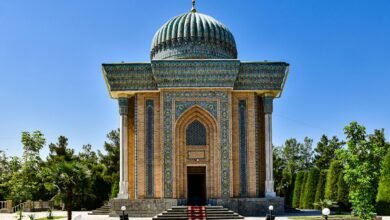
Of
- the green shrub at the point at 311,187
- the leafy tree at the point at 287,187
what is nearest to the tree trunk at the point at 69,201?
the green shrub at the point at 311,187

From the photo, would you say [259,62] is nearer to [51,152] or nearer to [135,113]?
[135,113]

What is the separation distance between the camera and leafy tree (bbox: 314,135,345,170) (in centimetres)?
3656

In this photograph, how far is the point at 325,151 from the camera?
3684cm

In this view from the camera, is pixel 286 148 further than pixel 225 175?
Yes

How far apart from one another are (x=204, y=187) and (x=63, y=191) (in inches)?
224

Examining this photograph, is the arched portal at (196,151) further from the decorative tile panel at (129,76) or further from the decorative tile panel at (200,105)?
the decorative tile panel at (129,76)

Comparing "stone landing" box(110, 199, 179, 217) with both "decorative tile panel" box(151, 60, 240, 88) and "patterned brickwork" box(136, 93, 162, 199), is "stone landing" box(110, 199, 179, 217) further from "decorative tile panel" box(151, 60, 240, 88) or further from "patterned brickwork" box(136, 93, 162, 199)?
"decorative tile panel" box(151, 60, 240, 88)

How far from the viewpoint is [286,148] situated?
42.1 meters

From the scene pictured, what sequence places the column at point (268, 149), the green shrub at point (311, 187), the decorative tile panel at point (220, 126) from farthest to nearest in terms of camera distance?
1. the green shrub at point (311, 187)
2. the column at point (268, 149)
3. the decorative tile panel at point (220, 126)

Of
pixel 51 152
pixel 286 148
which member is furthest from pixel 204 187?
pixel 286 148

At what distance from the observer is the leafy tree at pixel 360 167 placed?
1226cm

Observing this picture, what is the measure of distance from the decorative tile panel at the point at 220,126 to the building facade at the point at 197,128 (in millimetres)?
36

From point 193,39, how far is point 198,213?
23.4 feet

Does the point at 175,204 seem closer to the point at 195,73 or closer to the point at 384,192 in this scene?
the point at 195,73
